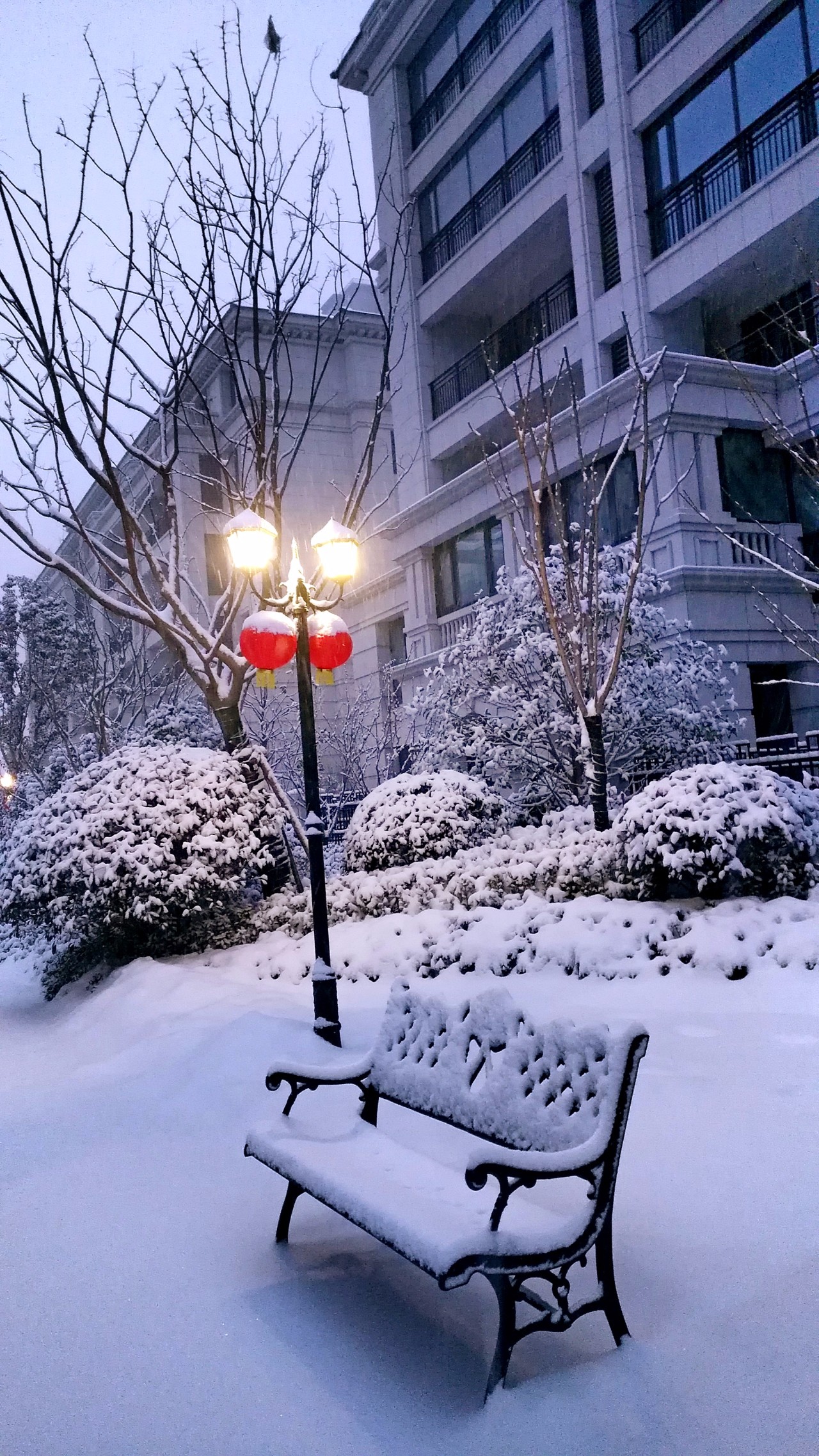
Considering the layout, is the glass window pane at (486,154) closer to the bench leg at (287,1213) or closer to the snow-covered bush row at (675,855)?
the snow-covered bush row at (675,855)

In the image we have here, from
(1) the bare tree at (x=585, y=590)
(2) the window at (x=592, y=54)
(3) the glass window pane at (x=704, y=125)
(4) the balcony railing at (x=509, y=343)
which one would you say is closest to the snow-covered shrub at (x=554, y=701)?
(1) the bare tree at (x=585, y=590)

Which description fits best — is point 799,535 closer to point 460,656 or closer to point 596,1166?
point 460,656

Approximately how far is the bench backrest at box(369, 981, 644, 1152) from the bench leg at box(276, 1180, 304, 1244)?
55cm

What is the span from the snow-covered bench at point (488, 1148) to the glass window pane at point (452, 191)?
22.1 meters

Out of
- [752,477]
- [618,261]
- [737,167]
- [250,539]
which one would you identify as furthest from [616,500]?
[250,539]

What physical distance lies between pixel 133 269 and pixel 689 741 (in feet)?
29.2

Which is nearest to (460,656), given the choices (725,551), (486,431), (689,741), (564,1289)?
(689,741)

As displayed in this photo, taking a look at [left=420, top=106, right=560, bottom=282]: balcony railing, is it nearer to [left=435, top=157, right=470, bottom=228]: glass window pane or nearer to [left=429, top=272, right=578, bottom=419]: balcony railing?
[left=435, top=157, right=470, bottom=228]: glass window pane

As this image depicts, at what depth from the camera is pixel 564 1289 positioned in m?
3.29

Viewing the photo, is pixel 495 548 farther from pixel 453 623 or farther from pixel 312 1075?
pixel 312 1075

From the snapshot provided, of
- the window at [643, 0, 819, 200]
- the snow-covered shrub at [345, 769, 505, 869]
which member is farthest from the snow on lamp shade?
the window at [643, 0, 819, 200]

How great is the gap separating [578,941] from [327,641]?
3161 millimetres

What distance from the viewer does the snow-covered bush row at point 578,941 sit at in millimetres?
6895

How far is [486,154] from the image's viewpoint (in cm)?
2119
